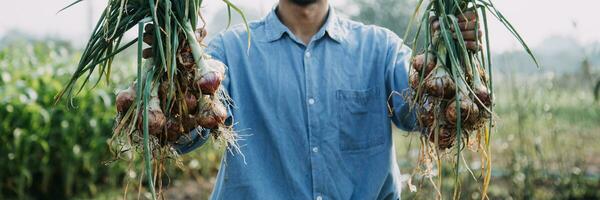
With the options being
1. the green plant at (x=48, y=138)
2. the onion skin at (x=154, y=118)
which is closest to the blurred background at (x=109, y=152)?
the green plant at (x=48, y=138)

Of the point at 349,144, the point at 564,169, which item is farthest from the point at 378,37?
the point at 564,169

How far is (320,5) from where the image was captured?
2.17 meters

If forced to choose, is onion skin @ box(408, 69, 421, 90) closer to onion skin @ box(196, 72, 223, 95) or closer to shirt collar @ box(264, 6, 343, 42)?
shirt collar @ box(264, 6, 343, 42)

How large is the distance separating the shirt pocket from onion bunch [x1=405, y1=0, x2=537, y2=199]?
25 centimetres

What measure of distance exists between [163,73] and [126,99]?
0.09 meters

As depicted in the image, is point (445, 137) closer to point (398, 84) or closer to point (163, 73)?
point (398, 84)

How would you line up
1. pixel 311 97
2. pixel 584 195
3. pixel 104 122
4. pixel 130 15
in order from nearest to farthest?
pixel 130 15
pixel 311 97
pixel 584 195
pixel 104 122

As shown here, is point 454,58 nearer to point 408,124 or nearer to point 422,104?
point 422,104

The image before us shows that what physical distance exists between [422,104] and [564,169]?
2438 millimetres

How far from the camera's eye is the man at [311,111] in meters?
2.03

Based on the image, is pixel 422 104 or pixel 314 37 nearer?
pixel 422 104

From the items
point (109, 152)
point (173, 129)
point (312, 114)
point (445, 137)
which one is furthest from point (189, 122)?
point (109, 152)

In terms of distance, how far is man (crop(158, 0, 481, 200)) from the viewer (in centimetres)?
203

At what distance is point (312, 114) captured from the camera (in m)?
2.04
